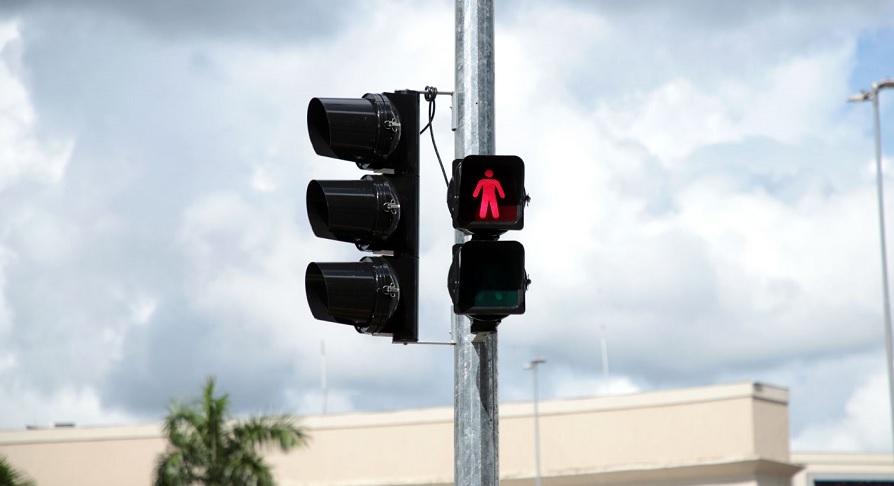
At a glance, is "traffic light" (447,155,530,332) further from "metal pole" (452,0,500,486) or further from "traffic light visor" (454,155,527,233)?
"metal pole" (452,0,500,486)

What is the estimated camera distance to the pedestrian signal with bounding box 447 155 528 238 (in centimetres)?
635

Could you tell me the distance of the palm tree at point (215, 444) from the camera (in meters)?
32.0

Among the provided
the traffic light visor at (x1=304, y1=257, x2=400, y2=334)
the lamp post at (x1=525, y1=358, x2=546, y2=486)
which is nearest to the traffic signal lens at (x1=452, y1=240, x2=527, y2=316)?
the traffic light visor at (x1=304, y1=257, x2=400, y2=334)

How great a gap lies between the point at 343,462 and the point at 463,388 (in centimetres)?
4999

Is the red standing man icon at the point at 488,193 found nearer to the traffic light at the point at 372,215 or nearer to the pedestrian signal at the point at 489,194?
the pedestrian signal at the point at 489,194

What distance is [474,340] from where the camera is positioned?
668cm

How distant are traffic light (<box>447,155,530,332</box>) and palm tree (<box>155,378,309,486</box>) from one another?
1018 inches

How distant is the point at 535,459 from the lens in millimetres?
53219

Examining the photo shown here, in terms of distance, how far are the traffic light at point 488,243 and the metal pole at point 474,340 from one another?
0.35 m

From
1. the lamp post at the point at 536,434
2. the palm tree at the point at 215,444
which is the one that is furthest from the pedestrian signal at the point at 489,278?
the lamp post at the point at 536,434

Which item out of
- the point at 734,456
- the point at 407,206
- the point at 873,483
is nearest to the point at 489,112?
the point at 407,206

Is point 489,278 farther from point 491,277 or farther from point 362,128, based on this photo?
point 362,128

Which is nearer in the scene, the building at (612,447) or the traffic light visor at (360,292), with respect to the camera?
the traffic light visor at (360,292)

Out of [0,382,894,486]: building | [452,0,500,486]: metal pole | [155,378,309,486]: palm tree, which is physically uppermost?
[0,382,894,486]: building
